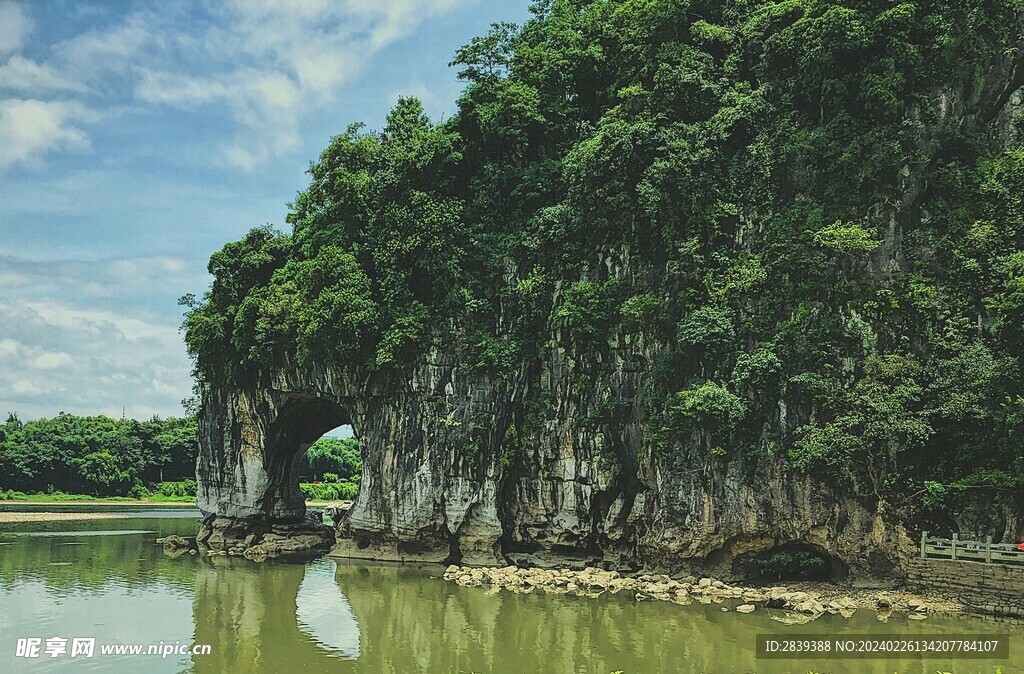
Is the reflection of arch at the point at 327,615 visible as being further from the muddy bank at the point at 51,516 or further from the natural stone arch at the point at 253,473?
the muddy bank at the point at 51,516

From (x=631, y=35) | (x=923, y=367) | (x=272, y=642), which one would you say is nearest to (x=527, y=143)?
(x=631, y=35)

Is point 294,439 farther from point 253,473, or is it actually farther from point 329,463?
point 329,463

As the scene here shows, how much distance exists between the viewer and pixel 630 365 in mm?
24859

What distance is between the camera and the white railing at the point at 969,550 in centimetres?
1773

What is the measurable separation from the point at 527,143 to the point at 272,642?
1782 centimetres

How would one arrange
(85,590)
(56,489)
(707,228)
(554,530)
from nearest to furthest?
(85,590) < (707,228) < (554,530) < (56,489)

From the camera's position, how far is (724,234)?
23.7 metres

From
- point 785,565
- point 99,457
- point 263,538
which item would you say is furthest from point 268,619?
point 99,457

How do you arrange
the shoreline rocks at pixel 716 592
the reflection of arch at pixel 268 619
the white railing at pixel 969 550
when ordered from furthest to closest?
1. the shoreline rocks at pixel 716 592
2. the white railing at pixel 969 550
3. the reflection of arch at pixel 268 619

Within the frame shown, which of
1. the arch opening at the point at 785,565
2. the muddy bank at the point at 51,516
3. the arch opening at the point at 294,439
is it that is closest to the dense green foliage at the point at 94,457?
the muddy bank at the point at 51,516

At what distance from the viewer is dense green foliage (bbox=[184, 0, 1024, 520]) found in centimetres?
2011

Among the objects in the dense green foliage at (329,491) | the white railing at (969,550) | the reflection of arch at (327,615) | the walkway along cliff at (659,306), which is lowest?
the reflection of arch at (327,615)

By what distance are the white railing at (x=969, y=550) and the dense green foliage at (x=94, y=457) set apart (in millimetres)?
49145

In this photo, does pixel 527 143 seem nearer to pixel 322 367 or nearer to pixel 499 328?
pixel 499 328
